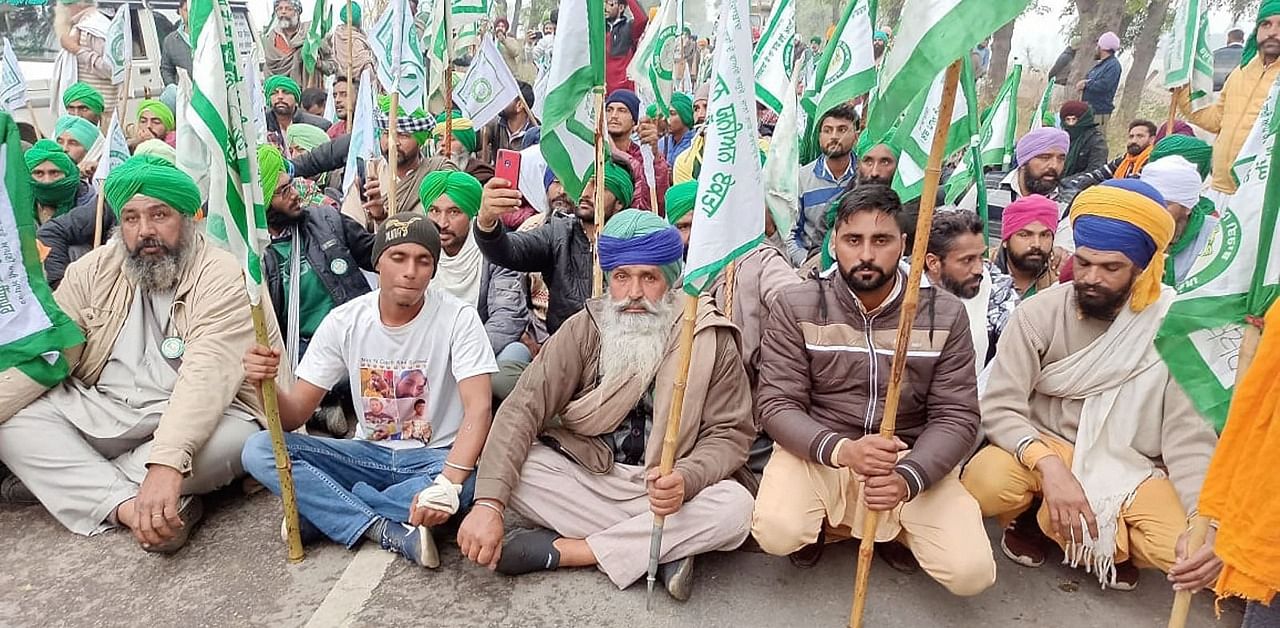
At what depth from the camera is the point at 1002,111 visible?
5.91 metres

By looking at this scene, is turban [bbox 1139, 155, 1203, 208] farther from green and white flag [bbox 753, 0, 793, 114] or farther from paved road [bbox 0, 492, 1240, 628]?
paved road [bbox 0, 492, 1240, 628]

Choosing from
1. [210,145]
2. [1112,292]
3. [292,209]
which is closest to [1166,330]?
[1112,292]

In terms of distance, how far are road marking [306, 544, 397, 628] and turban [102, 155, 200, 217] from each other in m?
1.73

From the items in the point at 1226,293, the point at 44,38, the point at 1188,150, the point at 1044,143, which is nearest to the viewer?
the point at 1226,293

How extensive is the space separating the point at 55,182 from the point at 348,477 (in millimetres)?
3462


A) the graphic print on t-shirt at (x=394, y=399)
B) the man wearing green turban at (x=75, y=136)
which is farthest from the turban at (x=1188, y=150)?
the man wearing green turban at (x=75, y=136)

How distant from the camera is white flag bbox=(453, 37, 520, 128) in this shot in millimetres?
5469

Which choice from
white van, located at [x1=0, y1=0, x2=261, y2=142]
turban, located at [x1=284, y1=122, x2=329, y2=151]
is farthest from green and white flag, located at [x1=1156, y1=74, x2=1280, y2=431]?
white van, located at [x1=0, y1=0, x2=261, y2=142]

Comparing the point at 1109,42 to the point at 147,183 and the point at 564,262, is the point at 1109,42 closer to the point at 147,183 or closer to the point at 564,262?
the point at 564,262

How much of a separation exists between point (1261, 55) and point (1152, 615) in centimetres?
445

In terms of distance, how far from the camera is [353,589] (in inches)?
114

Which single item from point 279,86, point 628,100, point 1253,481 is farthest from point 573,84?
point 279,86

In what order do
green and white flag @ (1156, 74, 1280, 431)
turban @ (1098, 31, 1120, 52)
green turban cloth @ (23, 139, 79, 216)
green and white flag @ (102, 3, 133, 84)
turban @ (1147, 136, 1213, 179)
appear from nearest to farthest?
green and white flag @ (1156, 74, 1280, 431) → green turban cloth @ (23, 139, 79, 216) → turban @ (1147, 136, 1213, 179) → green and white flag @ (102, 3, 133, 84) → turban @ (1098, 31, 1120, 52)

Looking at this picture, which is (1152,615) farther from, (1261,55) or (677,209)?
(1261,55)
